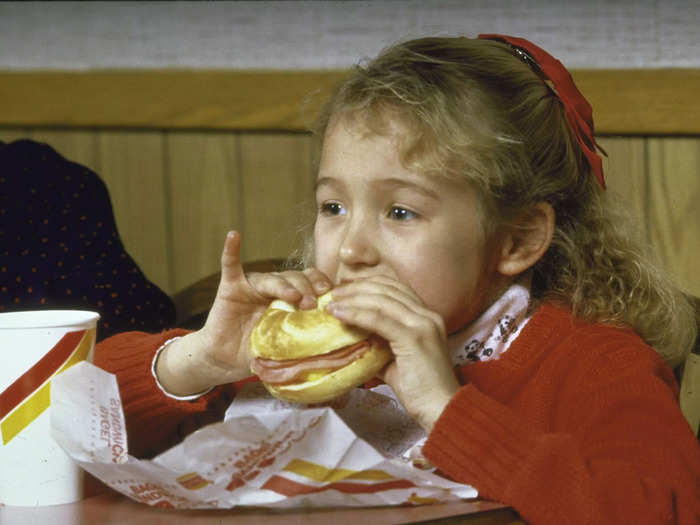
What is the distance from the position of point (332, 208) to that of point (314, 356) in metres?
0.32

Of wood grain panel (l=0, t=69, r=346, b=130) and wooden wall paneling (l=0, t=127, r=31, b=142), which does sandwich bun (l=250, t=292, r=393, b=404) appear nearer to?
wood grain panel (l=0, t=69, r=346, b=130)

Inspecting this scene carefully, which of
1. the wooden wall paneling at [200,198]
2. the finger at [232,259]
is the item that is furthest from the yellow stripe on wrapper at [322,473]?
the wooden wall paneling at [200,198]

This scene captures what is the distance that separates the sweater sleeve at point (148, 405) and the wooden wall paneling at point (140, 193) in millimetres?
953

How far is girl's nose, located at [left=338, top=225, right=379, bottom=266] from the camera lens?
1.17m

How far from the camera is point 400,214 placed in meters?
1.21

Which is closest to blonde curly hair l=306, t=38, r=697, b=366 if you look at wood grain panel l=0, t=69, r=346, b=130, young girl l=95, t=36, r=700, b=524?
young girl l=95, t=36, r=700, b=524

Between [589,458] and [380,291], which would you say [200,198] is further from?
[589,458]

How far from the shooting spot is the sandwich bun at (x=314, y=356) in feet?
3.30

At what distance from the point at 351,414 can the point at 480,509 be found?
33 cm

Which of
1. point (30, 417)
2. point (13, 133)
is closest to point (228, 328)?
point (30, 417)

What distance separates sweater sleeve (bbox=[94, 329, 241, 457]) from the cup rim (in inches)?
9.3

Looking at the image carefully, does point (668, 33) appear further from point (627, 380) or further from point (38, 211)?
point (38, 211)

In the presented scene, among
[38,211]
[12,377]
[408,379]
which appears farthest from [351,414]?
[38,211]

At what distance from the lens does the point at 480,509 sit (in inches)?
34.6
